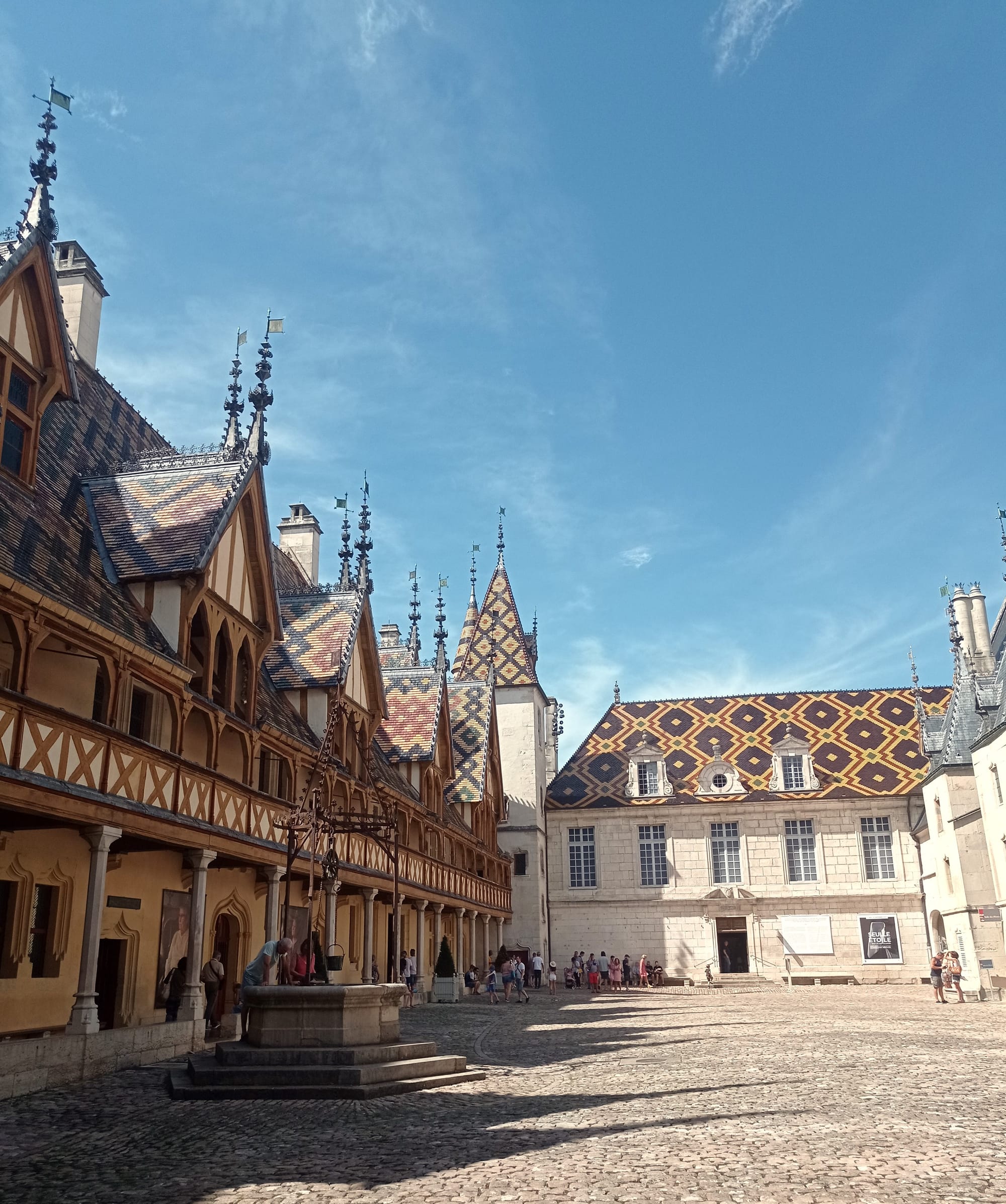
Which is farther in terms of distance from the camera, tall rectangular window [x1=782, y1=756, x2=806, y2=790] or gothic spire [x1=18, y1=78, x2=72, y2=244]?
tall rectangular window [x1=782, y1=756, x2=806, y2=790]

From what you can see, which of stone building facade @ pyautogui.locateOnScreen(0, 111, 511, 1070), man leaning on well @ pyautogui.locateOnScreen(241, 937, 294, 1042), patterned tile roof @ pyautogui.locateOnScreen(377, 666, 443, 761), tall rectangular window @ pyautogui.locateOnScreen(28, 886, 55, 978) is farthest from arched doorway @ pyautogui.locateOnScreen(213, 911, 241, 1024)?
patterned tile roof @ pyautogui.locateOnScreen(377, 666, 443, 761)

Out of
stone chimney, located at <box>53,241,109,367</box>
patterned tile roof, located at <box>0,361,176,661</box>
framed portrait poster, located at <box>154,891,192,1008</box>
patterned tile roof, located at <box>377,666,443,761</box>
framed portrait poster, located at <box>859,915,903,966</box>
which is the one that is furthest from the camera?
framed portrait poster, located at <box>859,915,903,966</box>

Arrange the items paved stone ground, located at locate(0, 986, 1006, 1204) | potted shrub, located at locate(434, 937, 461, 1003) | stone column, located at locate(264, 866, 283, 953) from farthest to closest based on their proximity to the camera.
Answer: potted shrub, located at locate(434, 937, 461, 1003) < stone column, located at locate(264, 866, 283, 953) < paved stone ground, located at locate(0, 986, 1006, 1204)

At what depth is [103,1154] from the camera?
23.0ft

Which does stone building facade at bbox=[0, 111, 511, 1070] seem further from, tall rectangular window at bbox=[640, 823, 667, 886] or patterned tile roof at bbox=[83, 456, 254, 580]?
tall rectangular window at bbox=[640, 823, 667, 886]

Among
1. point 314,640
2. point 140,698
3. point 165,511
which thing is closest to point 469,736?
point 314,640

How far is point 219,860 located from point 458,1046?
4.69m

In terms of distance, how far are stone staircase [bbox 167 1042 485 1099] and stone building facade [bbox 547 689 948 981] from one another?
3298 centimetres

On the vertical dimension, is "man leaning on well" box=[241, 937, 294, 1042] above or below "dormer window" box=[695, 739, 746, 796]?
below

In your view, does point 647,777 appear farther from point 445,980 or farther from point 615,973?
point 445,980

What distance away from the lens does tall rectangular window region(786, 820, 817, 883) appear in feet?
138

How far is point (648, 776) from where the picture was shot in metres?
45.2

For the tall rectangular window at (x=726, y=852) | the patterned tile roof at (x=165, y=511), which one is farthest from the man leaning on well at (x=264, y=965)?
the tall rectangular window at (x=726, y=852)

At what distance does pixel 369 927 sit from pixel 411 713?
916cm
